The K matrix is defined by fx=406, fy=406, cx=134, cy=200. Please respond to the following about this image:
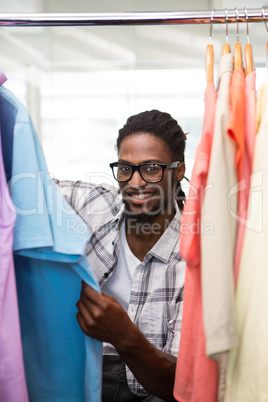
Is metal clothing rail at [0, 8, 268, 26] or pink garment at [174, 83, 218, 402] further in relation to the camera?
metal clothing rail at [0, 8, 268, 26]

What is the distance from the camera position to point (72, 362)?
860 millimetres

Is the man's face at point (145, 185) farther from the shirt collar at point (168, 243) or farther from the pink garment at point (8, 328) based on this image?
the pink garment at point (8, 328)

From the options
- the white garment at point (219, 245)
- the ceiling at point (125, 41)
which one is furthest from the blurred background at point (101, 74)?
the white garment at point (219, 245)

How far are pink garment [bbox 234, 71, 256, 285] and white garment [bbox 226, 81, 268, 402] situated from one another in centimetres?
2

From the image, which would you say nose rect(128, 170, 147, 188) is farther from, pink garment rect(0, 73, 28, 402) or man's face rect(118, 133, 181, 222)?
pink garment rect(0, 73, 28, 402)

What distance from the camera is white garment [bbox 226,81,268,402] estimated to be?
621 mm

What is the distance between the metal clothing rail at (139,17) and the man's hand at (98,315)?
55 cm

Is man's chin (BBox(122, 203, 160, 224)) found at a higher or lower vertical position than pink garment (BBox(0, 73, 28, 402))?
higher

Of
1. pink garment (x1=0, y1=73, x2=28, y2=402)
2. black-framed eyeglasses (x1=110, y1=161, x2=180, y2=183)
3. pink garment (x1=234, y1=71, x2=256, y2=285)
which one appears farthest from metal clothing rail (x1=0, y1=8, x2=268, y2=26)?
black-framed eyeglasses (x1=110, y1=161, x2=180, y2=183)

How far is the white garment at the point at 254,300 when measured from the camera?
0.62m

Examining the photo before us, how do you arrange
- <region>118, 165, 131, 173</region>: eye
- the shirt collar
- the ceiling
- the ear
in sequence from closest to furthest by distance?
the shirt collar < <region>118, 165, 131, 173</region>: eye < the ear < the ceiling

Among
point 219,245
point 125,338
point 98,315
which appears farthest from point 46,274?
point 219,245

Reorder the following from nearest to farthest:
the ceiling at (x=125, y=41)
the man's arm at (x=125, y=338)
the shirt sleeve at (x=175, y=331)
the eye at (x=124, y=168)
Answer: the man's arm at (x=125, y=338)
the shirt sleeve at (x=175, y=331)
the eye at (x=124, y=168)
the ceiling at (x=125, y=41)

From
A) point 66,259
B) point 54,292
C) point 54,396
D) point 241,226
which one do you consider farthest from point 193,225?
point 54,396
